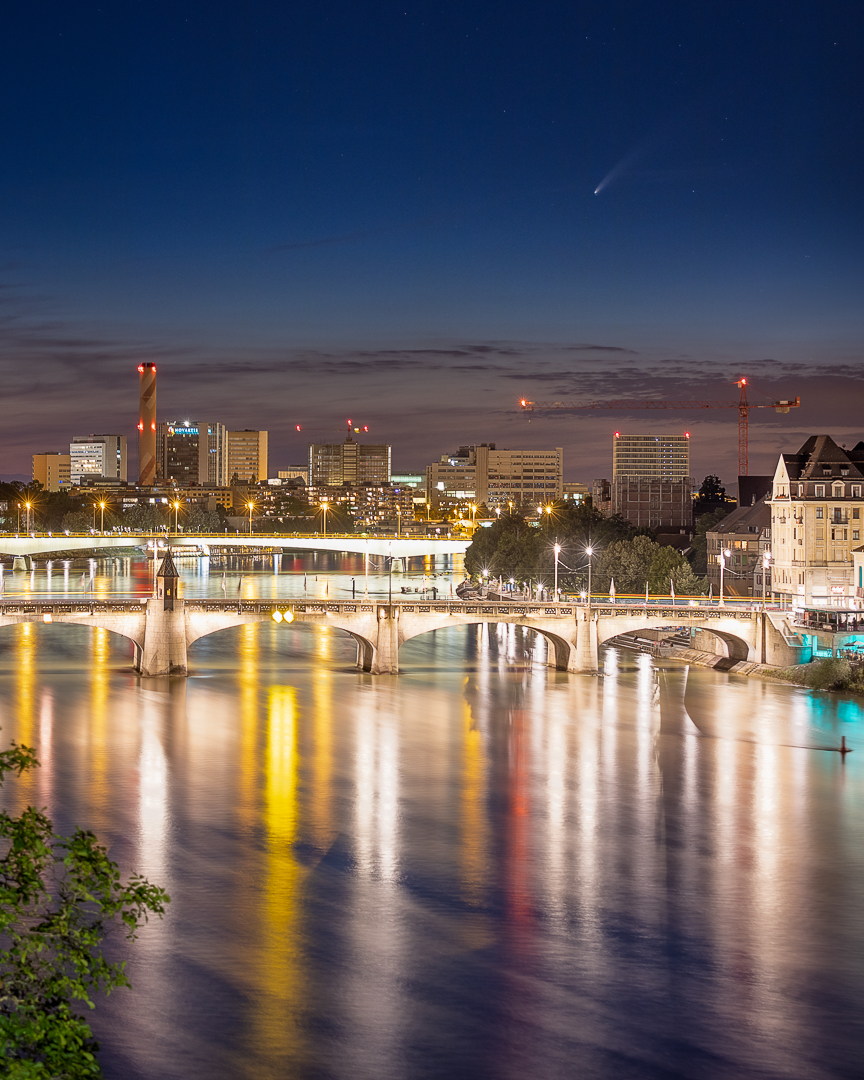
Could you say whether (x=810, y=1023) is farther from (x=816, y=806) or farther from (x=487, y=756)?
(x=487, y=756)

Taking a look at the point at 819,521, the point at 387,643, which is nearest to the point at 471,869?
the point at 387,643

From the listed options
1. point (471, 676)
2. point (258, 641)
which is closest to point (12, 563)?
point (258, 641)

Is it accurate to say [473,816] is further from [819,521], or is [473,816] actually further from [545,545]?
[545,545]

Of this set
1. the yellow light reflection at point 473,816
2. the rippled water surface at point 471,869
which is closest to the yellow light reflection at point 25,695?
the rippled water surface at point 471,869

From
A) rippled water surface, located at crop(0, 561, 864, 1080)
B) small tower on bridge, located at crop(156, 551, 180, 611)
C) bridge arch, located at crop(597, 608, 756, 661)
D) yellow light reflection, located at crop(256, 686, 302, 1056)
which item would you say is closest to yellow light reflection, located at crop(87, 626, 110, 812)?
rippled water surface, located at crop(0, 561, 864, 1080)

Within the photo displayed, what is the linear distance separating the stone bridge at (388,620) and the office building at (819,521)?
20.7ft

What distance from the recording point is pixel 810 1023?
22453 millimetres

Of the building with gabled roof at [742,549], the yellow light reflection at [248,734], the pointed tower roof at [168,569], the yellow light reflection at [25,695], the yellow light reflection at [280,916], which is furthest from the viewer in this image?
the building with gabled roof at [742,549]

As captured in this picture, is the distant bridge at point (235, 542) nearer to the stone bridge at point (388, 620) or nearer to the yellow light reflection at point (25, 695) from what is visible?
the yellow light reflection at point (25, 695)

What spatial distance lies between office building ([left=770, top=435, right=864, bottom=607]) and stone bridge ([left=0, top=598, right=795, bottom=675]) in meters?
6.30

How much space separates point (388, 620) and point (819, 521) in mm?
27441

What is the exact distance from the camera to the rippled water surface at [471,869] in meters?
21.8

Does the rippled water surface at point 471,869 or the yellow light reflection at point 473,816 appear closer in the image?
the rippled water surface at point 471,869

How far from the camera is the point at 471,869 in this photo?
1219 inches
